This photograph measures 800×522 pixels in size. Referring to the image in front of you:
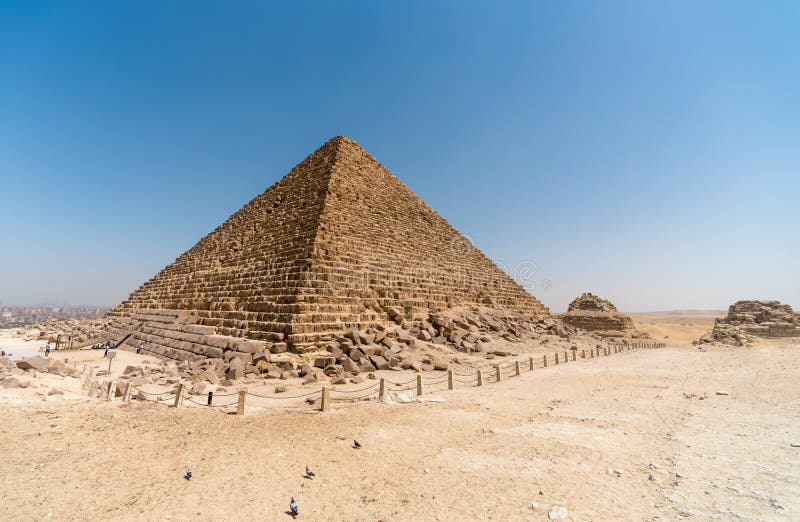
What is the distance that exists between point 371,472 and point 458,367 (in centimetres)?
848

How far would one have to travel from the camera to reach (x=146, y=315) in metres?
20.7

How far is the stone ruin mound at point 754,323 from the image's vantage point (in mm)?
26219

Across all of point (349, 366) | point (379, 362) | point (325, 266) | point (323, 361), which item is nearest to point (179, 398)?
point (323, 361)

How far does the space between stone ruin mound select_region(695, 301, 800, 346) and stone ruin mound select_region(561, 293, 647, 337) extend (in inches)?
242

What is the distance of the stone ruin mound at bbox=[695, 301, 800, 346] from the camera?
1032 inches

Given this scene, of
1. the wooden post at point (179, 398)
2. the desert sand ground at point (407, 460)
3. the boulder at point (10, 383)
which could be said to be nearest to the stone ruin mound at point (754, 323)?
the desert sand ground at point (407, 460)

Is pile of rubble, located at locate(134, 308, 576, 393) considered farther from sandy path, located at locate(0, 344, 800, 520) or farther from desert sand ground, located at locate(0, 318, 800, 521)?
sandy path, located at locate(0, 344, 800, 520)

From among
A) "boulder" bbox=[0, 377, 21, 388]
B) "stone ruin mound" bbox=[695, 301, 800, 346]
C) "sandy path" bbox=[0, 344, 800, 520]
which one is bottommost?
"sandy path" bbox=[0, 344, 800, 520]

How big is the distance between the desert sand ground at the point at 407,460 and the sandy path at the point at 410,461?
0.02 meters

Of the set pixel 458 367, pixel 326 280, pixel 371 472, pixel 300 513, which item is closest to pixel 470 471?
pixel 371 472

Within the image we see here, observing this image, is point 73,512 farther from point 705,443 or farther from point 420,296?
point 420,296

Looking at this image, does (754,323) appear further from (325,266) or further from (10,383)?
(10,383)

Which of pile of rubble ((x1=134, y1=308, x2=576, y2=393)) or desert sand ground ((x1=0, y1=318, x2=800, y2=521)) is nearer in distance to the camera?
desert sand ground ((x1=0, y1=318, x2=800, y2=521))

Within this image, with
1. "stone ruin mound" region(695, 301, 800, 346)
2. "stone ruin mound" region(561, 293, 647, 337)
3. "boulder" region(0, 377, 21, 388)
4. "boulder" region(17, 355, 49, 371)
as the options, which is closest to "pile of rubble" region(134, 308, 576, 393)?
"boulder" region(17, 355, 49, 371)
